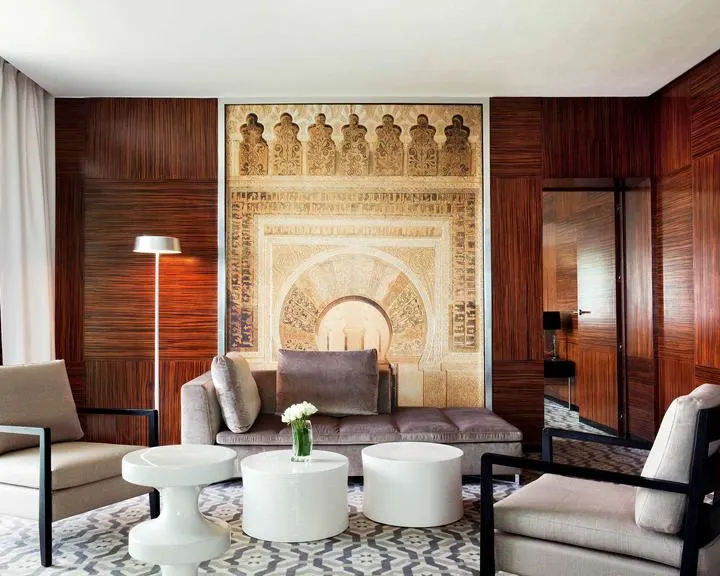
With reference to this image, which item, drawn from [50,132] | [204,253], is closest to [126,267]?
[204,253]

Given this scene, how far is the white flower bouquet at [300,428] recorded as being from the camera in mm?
3520

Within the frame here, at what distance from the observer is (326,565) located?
3.10 m

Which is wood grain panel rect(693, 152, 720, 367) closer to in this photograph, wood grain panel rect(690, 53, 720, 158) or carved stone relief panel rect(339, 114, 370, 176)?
wood grain panel rect(690, 53, 720, 158)

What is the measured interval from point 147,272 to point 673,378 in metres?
4.39

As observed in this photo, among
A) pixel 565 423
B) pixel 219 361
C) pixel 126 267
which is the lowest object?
pixel 565 423

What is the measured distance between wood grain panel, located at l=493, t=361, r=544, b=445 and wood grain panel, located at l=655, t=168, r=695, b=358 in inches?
42.9

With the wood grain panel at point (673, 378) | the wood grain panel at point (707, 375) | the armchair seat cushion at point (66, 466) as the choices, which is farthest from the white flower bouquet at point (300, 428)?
the wood grain panel at point (673, 378)

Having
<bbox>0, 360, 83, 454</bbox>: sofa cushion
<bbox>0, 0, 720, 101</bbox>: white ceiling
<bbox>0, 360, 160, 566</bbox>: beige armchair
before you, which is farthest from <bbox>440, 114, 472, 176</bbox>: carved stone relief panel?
<bbox>0, 360, 83, 454</bbox>: sofa cushion

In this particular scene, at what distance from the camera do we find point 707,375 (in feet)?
15.7

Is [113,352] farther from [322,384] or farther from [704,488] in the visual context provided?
[704,488]

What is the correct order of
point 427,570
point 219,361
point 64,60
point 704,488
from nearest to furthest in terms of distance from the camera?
point 704,488 < point 427,570 < point 219,361 < point 64,60

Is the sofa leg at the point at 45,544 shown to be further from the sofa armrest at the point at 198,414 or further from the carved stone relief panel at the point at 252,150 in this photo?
the carved stone relief panel at the point at 252,150

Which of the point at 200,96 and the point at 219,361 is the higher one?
the point at 200,96

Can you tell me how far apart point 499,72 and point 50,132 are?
372 cm
